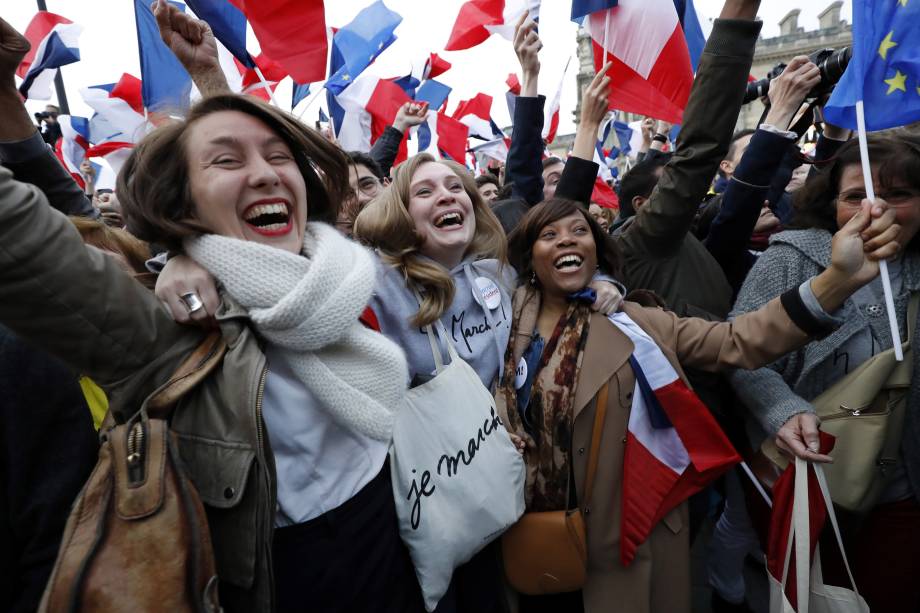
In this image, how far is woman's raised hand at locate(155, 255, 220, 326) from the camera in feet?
3.39

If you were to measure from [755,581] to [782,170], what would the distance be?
2.58 metres

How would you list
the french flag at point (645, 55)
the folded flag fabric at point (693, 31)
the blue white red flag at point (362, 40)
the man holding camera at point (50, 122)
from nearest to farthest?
1. the french flag at point (645, 55)
2. the folded flag fabric at point (693, 31)
3. the blue white red flag at point (362, 40)
4. the man holding camera at point (50, 122)

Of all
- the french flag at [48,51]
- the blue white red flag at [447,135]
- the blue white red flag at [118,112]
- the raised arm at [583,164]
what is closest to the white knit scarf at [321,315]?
the raised arm at [583,164]

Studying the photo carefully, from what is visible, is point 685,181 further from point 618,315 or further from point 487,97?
point 487,97

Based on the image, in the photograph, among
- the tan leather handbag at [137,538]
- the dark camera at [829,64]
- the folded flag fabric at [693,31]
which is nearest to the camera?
the tan leather handbag at [137,538]

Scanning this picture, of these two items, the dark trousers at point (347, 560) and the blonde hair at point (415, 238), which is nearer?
the dark trousers at point (347, 560)

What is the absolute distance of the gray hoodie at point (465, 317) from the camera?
5.74ft

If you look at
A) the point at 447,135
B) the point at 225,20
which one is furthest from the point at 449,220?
the point at 447,135

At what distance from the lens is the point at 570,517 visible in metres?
1.74

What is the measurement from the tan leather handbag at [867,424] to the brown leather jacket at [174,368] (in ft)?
6.27

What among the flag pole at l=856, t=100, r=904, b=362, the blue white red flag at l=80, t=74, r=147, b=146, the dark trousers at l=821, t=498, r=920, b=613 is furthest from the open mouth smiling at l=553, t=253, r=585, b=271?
the blue white red flag at l=80, t=74, r=147, b=146

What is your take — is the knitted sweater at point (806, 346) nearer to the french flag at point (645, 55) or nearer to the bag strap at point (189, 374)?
the french flag at point (645, 55)

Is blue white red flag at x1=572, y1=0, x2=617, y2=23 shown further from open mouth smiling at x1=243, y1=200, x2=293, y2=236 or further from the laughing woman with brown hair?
open mouth smiling at x1=243, y1=200, x2=293, y2=236

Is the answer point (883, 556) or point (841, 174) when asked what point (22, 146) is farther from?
point (883, 556)
